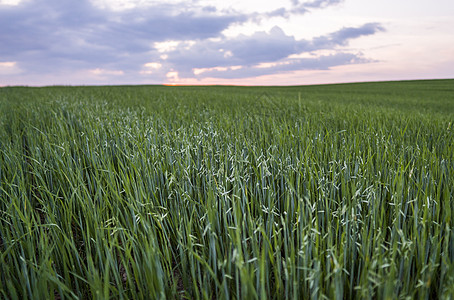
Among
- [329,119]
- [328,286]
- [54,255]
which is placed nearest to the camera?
[328,286]

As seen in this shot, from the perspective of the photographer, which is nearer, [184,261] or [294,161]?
[184,261]

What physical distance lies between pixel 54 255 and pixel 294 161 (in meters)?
1.42

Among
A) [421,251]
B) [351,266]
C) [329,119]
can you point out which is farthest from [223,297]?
[329,119]

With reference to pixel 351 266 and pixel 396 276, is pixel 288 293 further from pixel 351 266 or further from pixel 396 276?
pixel 396 276

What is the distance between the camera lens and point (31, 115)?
4.98m

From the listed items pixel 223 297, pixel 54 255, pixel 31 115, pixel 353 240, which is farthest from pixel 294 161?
pixel 31 115

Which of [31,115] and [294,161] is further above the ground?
[31,115]

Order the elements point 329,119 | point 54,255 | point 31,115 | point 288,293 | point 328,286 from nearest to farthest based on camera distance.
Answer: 1. point 328,286
2. point 288,293
3. point 54,255
4. point 329,119
5. point 31,115

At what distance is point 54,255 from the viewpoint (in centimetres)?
144

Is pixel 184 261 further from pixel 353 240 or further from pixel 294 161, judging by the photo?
pixel 294 161

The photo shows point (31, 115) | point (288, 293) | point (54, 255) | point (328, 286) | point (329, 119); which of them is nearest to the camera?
point (328, 286)

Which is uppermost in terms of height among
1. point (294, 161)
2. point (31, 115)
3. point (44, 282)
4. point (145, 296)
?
point (31, 115)

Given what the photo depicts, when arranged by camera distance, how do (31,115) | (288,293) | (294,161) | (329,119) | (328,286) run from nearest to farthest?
1. (328,286)
2. (288,293)
3. (294,161)
4. (329,119)
5. (31,115)

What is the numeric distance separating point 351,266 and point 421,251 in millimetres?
255
